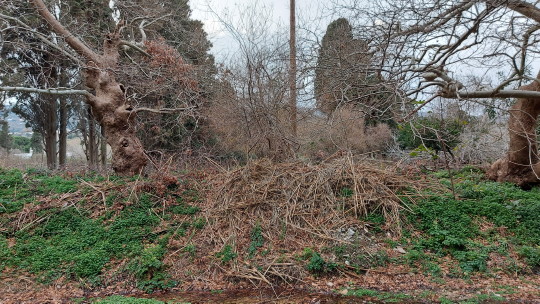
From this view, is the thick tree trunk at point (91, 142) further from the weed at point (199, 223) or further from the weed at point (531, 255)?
the weed at point (531, 255)

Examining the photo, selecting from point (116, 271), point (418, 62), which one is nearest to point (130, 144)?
point (116, 271)

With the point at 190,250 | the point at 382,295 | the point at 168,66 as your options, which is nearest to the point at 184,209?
the point at 190,250

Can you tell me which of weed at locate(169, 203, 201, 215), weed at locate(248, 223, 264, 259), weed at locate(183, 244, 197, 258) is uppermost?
weed at locate(169, 203, 201, 215)

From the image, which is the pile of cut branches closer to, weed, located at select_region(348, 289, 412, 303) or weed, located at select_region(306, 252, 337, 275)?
weed, located at select_region(306, 252, 337, 275)

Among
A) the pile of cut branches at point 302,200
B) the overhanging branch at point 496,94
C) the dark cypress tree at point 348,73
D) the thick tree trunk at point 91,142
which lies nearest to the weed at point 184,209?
the pile of cut branches at point 302,200

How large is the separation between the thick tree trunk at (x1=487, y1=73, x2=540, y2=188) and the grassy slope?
384 millimetres

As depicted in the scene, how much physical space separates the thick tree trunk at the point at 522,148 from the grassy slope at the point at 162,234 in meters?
0.38

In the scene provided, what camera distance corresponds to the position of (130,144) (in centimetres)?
851

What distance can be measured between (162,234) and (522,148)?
280 inches

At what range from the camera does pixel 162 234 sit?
21.3ft

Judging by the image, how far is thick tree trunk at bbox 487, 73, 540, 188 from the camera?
7156 mm

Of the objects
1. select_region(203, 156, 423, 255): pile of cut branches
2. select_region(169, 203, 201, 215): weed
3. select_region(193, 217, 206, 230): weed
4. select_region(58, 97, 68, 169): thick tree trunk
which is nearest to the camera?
select_region(203, 156, 423, 255): pile of cut branches

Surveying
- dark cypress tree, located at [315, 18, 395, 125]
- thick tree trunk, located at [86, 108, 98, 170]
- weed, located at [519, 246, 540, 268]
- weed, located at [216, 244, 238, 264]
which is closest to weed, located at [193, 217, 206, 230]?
weed, located at [216, 244, 238, 264]

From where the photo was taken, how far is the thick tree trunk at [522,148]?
7.16m
